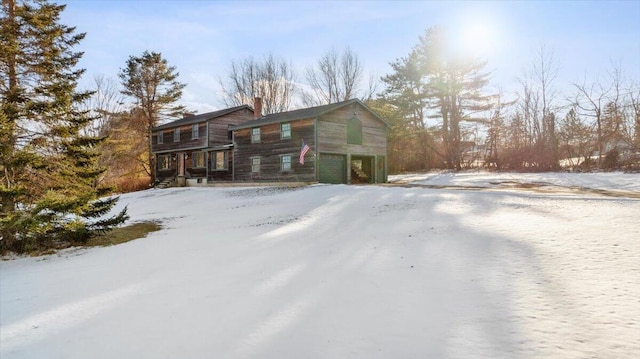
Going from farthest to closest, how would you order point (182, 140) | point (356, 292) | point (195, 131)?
point (182, 140) → point (195, 131) → point (356, 292)

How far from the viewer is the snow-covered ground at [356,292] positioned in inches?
144

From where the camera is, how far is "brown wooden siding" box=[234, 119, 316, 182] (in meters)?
24.2

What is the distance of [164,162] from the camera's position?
37594 mm

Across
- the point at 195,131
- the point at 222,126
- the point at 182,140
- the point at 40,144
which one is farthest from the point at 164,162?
the point at 40,144

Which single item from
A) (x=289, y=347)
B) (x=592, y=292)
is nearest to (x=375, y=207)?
(x=592, y=292)

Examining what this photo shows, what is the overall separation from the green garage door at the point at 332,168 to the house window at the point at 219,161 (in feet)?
35.1

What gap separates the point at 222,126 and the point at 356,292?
97.5ft

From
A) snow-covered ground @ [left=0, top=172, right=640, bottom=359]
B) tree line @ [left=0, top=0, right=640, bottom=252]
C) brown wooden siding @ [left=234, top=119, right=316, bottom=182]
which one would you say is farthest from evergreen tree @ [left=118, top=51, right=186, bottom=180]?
snow-covered ground @ [left=0, top=172, right=640, bottom=359]

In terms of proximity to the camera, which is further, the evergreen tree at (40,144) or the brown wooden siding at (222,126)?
the brown wooden siding at (222,126)

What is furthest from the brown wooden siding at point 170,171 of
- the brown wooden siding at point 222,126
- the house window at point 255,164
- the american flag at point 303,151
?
the american flag at point 303,151

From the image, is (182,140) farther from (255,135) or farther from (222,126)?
(255,135)

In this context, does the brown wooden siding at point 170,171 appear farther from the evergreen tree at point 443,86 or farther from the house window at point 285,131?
the evergreen tree at point 443,86

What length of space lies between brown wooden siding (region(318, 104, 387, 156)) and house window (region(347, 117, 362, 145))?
0.29m

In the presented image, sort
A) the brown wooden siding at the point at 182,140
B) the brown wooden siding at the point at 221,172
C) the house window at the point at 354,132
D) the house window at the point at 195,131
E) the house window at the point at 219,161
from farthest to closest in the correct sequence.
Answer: the house window at the point at 195,131 → the brown wooden siding at the point at 182,140 → the house window at the point at 219,161 → the brown wooden siding at the point at 221,172 → the house window at the point at 354,132
